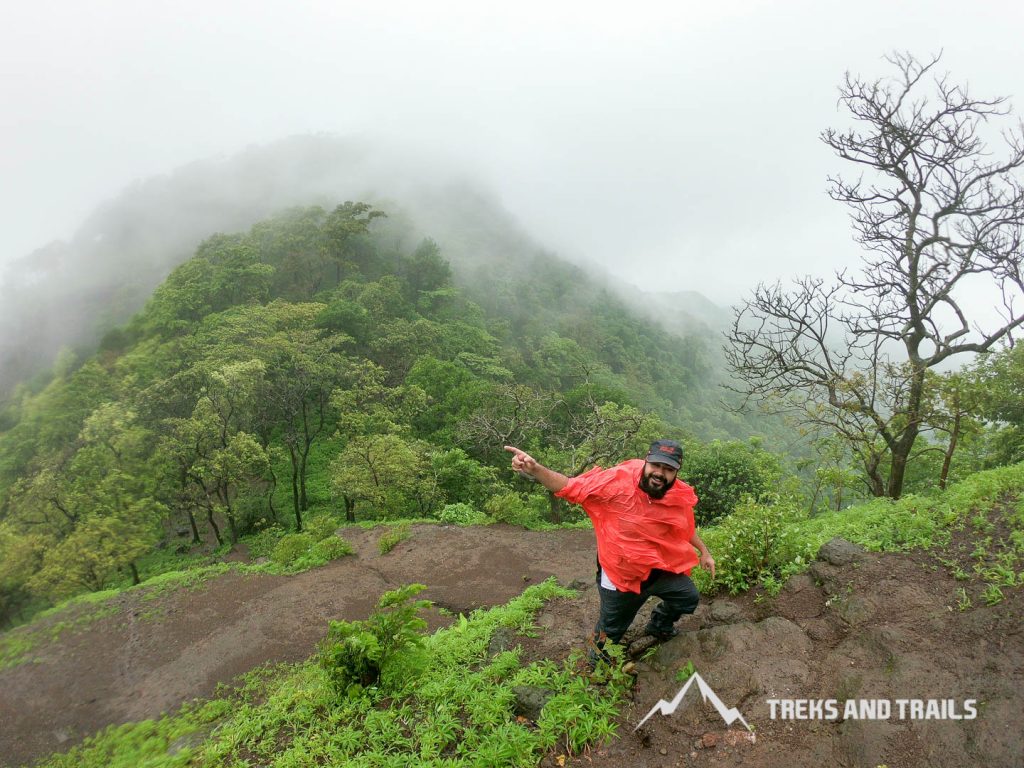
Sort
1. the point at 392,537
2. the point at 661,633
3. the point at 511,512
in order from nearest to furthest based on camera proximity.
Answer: the point at 661,633 < the point at 392,537 < the point at 511,512

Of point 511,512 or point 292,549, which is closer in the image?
point 292,549

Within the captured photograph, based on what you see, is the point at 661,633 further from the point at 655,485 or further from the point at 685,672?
the point at 655,485

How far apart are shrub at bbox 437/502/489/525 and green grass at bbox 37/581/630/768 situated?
832cm

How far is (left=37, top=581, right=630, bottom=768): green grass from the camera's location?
3793mm

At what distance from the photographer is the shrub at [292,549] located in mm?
13086

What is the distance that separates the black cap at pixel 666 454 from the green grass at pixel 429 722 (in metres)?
1.91

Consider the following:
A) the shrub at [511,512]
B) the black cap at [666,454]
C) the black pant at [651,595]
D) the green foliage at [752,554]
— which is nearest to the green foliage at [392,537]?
the shrub at [511,512]

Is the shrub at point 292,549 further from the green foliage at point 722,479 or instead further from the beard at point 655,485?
the beard at point 655,485

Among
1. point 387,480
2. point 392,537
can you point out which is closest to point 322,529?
point 392,537

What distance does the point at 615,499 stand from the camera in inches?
148

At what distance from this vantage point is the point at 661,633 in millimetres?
4262

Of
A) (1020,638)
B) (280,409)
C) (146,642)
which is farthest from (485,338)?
(1020,638)

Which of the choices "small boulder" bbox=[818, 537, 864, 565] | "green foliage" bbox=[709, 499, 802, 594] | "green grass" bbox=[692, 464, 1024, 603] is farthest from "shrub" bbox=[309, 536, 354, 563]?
"small boulder" bbox=[818, 537, 864, 565]

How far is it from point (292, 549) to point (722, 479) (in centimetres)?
1177
